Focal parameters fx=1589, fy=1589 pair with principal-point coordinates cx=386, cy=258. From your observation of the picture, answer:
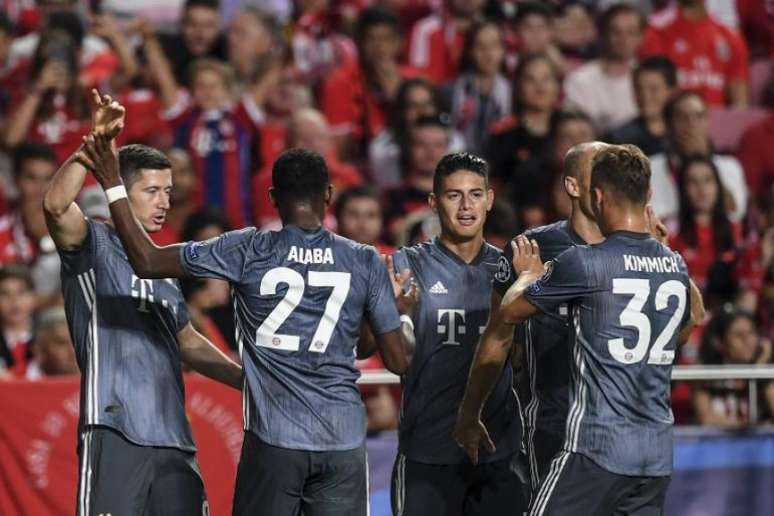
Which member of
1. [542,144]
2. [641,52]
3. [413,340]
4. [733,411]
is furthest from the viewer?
[641,52]

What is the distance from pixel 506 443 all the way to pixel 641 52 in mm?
7287

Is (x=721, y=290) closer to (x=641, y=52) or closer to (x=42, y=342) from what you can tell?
(x=641, y=52)

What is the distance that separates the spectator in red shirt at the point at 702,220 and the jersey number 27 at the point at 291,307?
17.8 ft

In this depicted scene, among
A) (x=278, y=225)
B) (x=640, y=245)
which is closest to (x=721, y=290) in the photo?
(x=278, y=225)

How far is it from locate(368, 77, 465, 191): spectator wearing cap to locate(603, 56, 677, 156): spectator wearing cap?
4.40 feet

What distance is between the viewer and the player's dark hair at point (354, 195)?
35.6ft

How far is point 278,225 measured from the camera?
11430 mm

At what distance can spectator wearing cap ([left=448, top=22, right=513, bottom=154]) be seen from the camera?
42.4ft

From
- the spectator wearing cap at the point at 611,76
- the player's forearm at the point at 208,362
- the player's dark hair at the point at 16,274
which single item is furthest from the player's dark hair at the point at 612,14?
the player's forearm at the point at 208,362

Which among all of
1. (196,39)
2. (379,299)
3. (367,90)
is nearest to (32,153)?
(196,39)

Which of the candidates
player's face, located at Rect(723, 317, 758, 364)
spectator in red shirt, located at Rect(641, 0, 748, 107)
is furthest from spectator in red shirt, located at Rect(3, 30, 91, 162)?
player's face, located at Rect(723, 317, 758, 364)

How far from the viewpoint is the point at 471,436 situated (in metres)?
7.23

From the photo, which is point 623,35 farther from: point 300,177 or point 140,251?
point 140,251

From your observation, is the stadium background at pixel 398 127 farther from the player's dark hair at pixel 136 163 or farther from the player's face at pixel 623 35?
the player's dark hair at pixel 136 163
